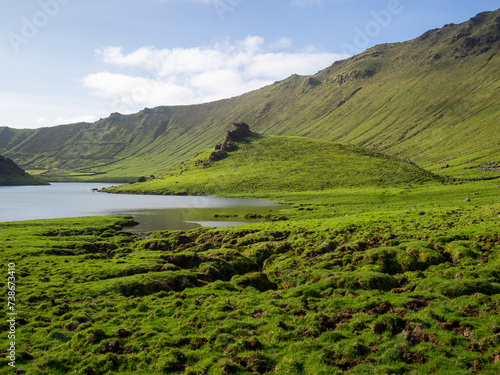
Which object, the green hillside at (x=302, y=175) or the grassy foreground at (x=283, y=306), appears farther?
the green hillside at (x=302, y=175)

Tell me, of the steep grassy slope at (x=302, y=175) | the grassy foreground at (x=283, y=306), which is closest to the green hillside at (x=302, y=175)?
the steep grassy slope at (x=302, y=175)

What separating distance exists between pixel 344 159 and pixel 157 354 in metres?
180

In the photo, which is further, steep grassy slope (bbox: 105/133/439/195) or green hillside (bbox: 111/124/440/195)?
steep grassy slope (bbox: 105/133/439/195)

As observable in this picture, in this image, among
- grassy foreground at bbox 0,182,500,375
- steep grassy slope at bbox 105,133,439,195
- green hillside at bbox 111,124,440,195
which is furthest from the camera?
steep grassy slope at bbox 105,133,439,195

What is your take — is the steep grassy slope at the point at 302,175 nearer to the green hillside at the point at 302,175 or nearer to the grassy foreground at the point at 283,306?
the green hillside at the point at 302,175

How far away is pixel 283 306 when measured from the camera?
964 inches

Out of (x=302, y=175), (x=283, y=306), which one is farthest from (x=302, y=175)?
(x=283, y=306)

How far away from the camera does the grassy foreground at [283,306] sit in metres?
16.9

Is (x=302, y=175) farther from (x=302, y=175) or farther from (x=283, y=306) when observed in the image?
(x=283, y=306)

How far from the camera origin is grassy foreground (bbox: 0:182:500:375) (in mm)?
16928

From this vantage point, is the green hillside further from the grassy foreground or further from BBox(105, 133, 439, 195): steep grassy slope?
the grassy foreground

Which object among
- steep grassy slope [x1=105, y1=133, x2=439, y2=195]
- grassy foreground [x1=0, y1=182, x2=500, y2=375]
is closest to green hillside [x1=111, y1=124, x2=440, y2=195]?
steep grassy slope [x1=105, y1=133, x2=439, y2=195]

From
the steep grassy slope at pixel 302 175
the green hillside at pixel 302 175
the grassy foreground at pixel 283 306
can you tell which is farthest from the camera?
the steep grassy slope at pixel 302 175

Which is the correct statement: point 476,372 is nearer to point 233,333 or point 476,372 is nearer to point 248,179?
point 233,333
